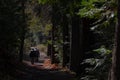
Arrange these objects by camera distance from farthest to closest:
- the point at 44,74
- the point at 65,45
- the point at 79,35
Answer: the point at 65,45, the point at 79,35, the point at 44,74

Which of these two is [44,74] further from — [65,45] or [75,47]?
[65,45]

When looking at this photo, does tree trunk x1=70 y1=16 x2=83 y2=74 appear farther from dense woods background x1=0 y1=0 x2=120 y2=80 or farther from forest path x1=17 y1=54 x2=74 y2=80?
forest path x1=17 y1=54 x2=74 y2=80

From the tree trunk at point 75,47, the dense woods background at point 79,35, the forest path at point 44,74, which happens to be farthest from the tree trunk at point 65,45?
the tree trunk at point 75,47

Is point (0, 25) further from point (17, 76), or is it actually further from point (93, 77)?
point (93, 77)

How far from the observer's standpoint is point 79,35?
91.0ft

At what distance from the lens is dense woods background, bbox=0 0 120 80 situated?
948cm

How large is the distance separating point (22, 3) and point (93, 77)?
2095 cm

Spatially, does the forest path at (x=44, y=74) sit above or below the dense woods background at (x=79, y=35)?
below

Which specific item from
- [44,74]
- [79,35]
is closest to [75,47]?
[79,35]

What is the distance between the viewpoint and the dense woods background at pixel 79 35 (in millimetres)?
9477

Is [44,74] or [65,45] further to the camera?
[65,45]

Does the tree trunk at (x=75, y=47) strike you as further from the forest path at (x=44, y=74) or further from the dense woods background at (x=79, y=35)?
the forest path at (x=44, y=74)

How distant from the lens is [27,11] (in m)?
41.2

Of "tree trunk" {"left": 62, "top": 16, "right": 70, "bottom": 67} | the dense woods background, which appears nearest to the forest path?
the dense woods background
